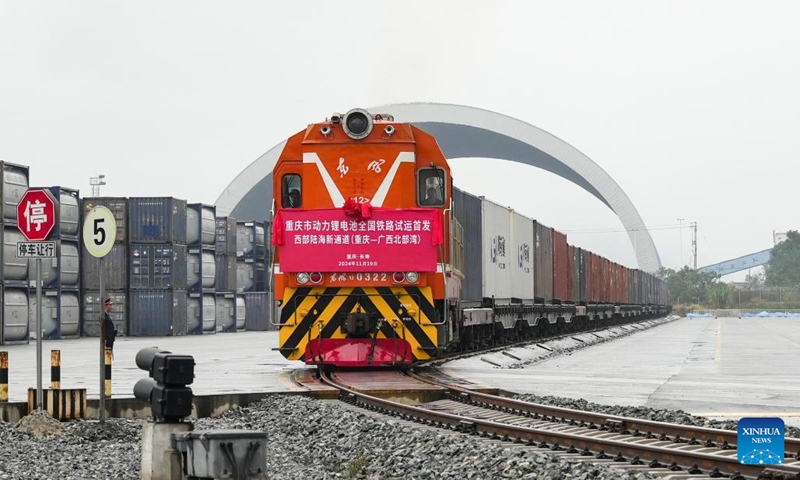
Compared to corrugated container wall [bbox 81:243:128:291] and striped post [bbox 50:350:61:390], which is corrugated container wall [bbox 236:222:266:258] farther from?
striped post [bbox 50:350:61:390]

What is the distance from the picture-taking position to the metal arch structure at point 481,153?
6981 cm

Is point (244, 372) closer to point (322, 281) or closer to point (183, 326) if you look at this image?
point (322, 281)

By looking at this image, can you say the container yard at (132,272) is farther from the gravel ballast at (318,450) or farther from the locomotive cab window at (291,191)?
the gravel ballast at (318,450)

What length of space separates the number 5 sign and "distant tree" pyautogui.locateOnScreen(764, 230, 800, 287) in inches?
4762

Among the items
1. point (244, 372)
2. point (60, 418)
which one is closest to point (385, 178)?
point (244, 372)

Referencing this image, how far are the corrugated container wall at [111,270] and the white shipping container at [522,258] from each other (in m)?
14.4

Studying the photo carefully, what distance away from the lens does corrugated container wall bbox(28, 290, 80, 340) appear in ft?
113

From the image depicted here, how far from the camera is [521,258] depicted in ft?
92.8

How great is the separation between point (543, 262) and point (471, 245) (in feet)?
35.4

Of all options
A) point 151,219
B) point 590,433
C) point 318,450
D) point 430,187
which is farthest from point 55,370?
point 151,219

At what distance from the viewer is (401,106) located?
229ft

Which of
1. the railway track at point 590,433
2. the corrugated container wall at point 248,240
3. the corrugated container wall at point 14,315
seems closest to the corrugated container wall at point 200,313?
the corrugated container wall at point 248,240

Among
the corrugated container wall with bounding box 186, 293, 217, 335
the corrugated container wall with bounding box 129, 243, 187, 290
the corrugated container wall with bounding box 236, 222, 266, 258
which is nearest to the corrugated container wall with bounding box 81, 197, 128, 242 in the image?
the corrugated container wall with bounding box 129, 243, 187, 290

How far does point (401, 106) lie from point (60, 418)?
193ft
